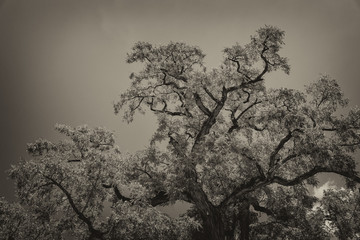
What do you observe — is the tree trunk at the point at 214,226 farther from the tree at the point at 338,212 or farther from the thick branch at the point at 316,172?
the tree at the point at 338,212

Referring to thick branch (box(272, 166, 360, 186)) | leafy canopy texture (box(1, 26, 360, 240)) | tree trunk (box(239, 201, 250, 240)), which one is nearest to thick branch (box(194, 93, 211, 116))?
leafy canopy texture (box(1, 26, 360, 240))

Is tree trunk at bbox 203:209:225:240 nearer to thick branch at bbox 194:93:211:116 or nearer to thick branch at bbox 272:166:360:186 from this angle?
thick branch at bbox 272:166:360:186

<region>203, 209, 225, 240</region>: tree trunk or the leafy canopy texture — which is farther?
<region>203, 209, 225, 240</region>: tree trunk

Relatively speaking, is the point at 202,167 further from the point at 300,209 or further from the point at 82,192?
the point at 300,209

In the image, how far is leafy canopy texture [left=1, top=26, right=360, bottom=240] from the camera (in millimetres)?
9586

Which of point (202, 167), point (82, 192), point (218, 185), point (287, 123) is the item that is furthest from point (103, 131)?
point (287, 123)

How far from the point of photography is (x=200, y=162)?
10359 mm

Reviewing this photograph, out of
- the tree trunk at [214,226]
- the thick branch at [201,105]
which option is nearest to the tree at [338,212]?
the tree trunk at [214,226]

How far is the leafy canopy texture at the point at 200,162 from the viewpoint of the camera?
9.59 metres

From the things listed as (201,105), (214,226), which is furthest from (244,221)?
(201,105)

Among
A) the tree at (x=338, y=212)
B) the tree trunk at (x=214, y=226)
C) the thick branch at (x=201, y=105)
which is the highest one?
the thick branch at (x=201, y=105)

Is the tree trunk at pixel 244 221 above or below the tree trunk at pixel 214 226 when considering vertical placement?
above

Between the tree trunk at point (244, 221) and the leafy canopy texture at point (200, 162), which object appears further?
the tree trunk at point (244, 221)

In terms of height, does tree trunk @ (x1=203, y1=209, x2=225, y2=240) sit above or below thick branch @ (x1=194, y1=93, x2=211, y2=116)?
below
